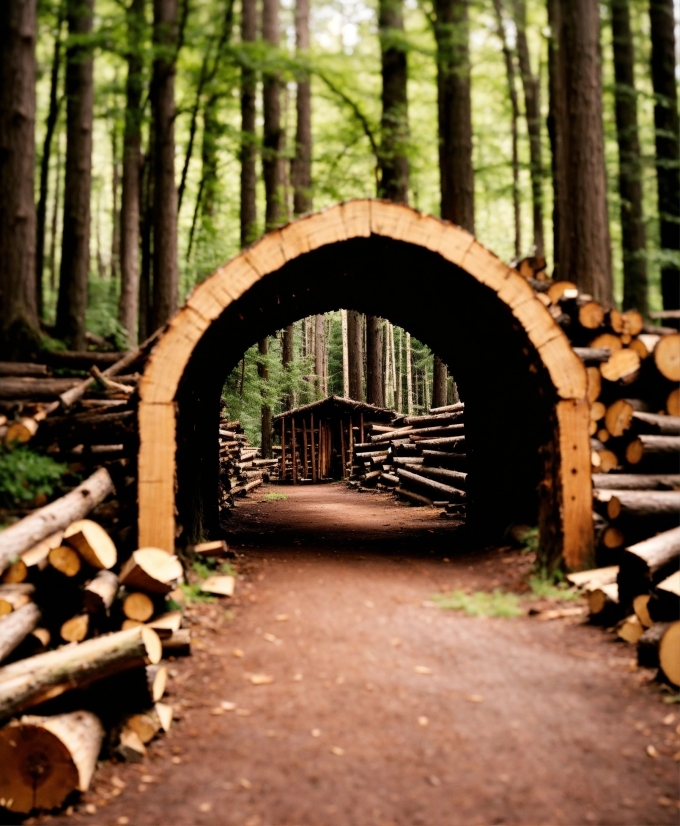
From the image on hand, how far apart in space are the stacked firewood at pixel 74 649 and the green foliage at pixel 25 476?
54cm

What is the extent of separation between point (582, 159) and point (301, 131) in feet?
35.3

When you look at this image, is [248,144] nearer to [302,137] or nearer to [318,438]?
[302,137]

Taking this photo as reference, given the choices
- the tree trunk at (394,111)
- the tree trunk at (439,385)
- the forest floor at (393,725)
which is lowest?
the forest floor at (393,725)

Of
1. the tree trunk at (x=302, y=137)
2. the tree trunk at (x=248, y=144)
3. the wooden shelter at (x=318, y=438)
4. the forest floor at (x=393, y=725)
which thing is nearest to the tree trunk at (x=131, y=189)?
the tree trunk at (x=248, y=144)

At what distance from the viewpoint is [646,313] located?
13.3 metres

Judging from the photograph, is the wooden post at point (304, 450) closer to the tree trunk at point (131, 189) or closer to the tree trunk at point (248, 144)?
the tree trunk at point (248, 144)

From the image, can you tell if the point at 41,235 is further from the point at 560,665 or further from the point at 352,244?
the point at 560,665

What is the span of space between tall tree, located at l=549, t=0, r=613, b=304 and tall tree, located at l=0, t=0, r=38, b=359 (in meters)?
7.84

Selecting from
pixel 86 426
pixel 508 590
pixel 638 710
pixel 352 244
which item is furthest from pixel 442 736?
pixel 86 426

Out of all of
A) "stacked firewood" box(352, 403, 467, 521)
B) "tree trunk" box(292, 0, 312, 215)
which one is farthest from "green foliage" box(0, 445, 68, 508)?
"tree trunk" box(292, 0, 312, 215)

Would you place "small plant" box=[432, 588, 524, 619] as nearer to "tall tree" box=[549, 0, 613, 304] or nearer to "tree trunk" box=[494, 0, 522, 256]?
"tall tree" box=[549, 0, 613, 304]

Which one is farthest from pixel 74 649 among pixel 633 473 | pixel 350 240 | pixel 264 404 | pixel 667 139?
pixel 264 404

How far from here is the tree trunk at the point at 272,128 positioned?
17.0m

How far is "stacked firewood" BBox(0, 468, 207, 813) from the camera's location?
3.17 m
